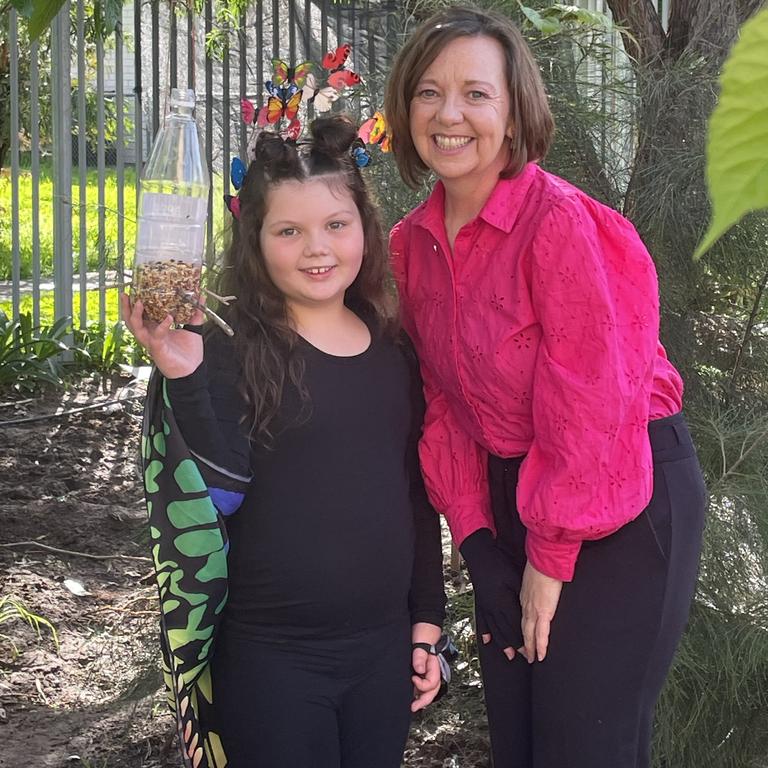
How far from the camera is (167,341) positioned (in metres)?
1.79

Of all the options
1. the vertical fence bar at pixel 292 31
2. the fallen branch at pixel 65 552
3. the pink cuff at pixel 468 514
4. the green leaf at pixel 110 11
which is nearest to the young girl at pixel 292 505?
the pink cuff at pixel 468 514

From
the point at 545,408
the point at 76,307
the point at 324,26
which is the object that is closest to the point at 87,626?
the point at 545,408

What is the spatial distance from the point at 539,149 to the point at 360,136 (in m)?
0.42

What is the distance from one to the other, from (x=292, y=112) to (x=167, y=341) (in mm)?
647

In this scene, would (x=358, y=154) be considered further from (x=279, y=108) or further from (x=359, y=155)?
(x=279, y=108)

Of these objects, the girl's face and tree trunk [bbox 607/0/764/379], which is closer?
the girl's face

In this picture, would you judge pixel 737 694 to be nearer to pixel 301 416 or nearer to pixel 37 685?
pixel 301 416

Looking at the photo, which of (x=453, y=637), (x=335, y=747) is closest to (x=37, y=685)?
(x=453, y=637)

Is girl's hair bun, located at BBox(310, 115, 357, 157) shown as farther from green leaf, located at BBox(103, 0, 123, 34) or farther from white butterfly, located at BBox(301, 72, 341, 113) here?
green leaf, located at BBox(103, 0, 123, 34)

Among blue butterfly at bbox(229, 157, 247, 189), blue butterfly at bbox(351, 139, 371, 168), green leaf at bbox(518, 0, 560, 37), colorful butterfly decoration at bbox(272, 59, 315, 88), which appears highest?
green leaf at bbox(518, 0, 560, 37)

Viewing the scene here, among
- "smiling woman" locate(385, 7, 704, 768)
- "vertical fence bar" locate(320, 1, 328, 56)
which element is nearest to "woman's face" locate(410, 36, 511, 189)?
"smiling woman" locate(385, 7, 704, 768)

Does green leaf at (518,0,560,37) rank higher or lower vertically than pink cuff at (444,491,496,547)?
higher

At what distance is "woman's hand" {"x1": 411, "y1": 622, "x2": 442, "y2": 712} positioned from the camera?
2.18 meters

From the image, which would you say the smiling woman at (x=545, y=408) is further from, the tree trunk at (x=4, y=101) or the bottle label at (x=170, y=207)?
the tree trunk at (x=4, y=101)
